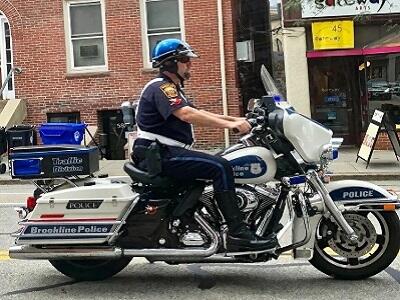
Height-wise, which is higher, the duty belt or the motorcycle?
the duty belt

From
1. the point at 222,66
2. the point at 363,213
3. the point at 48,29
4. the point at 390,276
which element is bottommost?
the point at 390,276

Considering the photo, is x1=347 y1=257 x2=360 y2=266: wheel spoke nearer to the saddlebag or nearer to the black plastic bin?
the saddlebag

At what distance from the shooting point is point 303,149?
4.84m

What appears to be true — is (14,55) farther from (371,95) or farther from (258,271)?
(258,271)

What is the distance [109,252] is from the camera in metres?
4.98

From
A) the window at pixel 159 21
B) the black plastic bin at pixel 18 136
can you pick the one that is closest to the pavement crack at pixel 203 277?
the black plastic bin at pixel 18 136

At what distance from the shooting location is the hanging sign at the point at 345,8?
15.4m

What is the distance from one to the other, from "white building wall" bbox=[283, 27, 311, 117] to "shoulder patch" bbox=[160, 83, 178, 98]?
11.3 metres

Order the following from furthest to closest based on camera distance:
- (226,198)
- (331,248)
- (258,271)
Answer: (258,271), (331,248), (226,198)

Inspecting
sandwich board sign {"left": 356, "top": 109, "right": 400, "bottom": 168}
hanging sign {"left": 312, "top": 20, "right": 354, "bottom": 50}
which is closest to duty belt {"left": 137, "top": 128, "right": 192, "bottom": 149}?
sandwich board sign {"left": 356, "top": 109, "right": 400, "bottom": 168}

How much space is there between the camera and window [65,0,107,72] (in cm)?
1733

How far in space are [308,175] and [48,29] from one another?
13650 mm

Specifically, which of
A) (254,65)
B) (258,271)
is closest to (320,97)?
(254,65)

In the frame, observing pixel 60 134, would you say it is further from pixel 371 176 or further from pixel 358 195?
pixel 358 195
